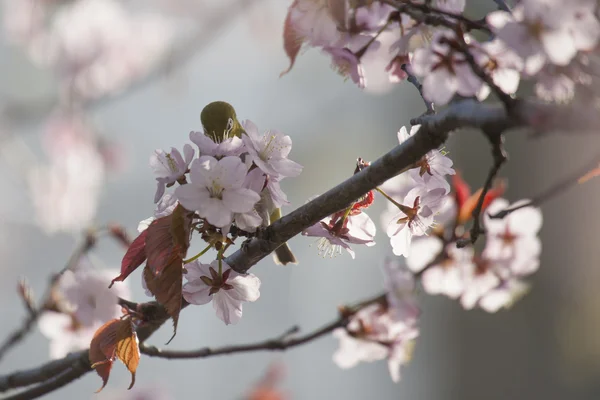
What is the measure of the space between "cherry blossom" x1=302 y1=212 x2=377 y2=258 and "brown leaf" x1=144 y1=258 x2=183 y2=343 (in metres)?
0.09

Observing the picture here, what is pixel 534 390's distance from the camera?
206 centimetres

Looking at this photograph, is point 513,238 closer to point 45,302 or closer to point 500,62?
point 500,62

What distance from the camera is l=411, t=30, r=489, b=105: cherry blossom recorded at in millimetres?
385

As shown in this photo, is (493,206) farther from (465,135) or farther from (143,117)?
(143,117)

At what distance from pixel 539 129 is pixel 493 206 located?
39 centimetres

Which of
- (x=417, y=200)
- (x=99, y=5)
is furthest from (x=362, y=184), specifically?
(x=99, y=5)

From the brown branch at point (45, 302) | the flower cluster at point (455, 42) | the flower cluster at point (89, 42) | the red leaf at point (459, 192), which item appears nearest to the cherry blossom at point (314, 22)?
the flower cluster at point (455, 42)

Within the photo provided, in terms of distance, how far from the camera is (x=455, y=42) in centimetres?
38

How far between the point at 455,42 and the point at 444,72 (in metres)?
0.02

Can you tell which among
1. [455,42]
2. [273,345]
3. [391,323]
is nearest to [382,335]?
[391,323]

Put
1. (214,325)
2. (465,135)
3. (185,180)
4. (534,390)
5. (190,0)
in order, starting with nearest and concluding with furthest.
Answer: (185,180) < (534,390) < (190,0) < (465,135) < (214,325)

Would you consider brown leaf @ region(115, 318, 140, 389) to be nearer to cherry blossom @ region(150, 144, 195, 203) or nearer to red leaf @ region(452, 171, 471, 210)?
cherry blossom @ region(150, 144, 195, 203)

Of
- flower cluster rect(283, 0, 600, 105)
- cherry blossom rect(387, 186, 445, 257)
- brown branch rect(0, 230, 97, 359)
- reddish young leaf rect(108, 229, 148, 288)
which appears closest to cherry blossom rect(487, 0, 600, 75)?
flower cluster rect(283, 0, 600, 105)

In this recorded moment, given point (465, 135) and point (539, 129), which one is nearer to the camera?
point (539, 129)
